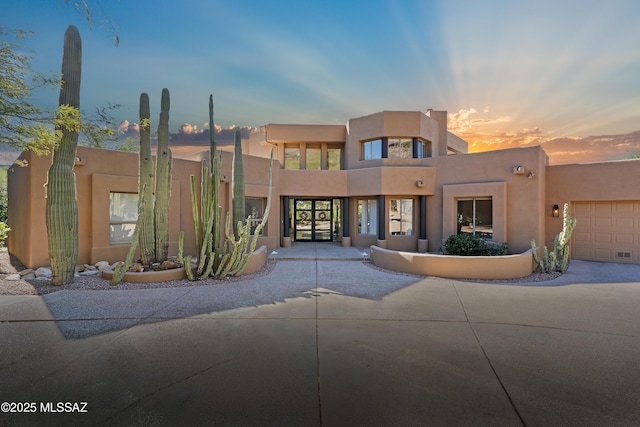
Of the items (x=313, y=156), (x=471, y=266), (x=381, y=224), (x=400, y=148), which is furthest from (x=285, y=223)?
(x=471, y=266)

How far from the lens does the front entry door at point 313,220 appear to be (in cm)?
1672

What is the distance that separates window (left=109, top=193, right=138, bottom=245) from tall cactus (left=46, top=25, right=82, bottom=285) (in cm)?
270

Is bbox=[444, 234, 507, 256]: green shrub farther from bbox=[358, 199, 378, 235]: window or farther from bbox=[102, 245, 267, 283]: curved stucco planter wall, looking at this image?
bbox=[102, 245, 267, 283]: curved stucco planter wall

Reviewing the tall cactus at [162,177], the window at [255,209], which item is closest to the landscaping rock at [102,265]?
the tall cactus at [162,177]

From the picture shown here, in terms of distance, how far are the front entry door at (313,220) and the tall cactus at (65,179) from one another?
10637mm

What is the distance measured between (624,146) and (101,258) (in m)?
31.4

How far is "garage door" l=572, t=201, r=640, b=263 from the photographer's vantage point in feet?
35.3

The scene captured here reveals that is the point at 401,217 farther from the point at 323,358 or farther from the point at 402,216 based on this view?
the point at 323,358

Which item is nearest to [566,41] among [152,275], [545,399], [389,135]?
[389,135]

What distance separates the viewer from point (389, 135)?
14773 mm

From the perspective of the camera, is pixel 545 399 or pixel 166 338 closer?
pixel 545 399

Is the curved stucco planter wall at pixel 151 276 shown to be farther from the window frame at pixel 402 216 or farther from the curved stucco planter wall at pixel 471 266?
the window frame at pixel 402 216

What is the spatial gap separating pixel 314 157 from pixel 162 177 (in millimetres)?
10823

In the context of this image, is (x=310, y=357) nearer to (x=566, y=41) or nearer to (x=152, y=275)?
(x=152, y=275)
